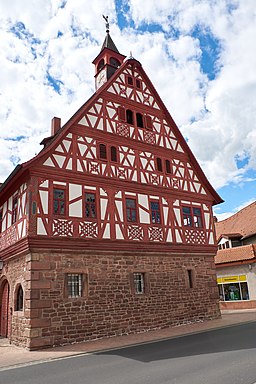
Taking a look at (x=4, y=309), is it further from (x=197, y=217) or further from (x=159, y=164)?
(x=197, y=217)

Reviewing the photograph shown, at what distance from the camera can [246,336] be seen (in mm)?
11453

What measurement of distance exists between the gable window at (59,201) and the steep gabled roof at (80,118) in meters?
1.49

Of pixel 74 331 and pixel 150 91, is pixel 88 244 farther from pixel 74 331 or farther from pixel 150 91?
pixel 150 91

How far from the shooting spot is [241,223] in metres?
29.5

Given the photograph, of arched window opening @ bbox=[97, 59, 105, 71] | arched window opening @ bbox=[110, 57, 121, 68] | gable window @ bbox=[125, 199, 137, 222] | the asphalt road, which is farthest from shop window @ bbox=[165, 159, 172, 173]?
the asphalt road

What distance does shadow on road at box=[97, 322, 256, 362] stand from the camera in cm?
929

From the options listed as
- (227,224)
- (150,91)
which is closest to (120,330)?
(150,91)

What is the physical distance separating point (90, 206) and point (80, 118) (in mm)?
4144

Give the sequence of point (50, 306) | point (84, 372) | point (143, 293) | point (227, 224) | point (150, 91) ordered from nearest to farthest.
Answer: point (84, 372)
point (50, 306)
point (143, 293)
point (150, 91)
point (227, 224)

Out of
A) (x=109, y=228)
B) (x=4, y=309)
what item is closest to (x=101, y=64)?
(x=109, y=228)

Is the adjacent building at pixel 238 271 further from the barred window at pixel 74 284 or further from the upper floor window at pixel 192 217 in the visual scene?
the barred window at pixel 74 284

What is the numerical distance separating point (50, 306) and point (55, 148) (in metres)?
6.38

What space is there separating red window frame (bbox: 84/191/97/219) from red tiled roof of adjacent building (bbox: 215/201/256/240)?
654 inches

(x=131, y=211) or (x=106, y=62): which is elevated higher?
(x=106, y=62)
